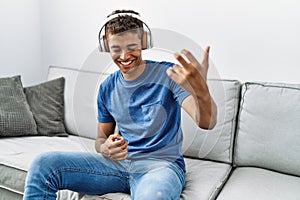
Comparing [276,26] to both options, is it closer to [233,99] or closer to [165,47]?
[233,99]

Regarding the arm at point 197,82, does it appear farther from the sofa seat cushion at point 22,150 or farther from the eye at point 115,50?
the sofa seat cushion at point 22,150

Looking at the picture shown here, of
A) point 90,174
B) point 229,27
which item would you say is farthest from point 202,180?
point 229,27

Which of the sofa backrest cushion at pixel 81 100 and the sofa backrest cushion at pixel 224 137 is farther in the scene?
the sofa backrest cushion at pixel 224 137

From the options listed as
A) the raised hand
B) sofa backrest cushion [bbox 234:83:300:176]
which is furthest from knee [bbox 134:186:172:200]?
sofa backrest cushion [bbox 234:83:300:176]

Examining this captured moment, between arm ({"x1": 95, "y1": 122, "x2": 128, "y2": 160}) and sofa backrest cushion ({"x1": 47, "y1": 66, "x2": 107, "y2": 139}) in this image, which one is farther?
sofa backrest cushion ({"x1": 47, "y1": 66, "x2": 107, "y2": 139})

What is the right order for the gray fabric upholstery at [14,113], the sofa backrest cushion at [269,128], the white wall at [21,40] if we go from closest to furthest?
the sofa backrest cushion at [269,128] → the gray fabric upholstery at [14,113] → the white wall at [21,40]

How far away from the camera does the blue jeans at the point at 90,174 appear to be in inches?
47.5

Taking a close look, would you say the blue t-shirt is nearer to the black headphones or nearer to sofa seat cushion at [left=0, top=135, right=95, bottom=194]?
the black headphones

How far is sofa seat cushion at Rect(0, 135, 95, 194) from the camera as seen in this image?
4.97 feet

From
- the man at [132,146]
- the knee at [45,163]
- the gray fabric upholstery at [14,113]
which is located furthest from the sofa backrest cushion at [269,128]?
the gray fabric upholstery at [14,113]

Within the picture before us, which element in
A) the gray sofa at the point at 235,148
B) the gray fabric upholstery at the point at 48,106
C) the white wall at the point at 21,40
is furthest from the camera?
the white wall at the point at 21,40

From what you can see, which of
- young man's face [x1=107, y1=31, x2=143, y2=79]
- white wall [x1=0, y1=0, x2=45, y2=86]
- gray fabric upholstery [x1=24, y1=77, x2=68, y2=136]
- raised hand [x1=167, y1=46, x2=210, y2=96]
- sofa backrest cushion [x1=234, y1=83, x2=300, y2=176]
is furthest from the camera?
white wall [x1=0, y1=0, x2=45, y2=86]

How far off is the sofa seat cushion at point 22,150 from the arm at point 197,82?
589mm

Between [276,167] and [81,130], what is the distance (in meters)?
0.98
